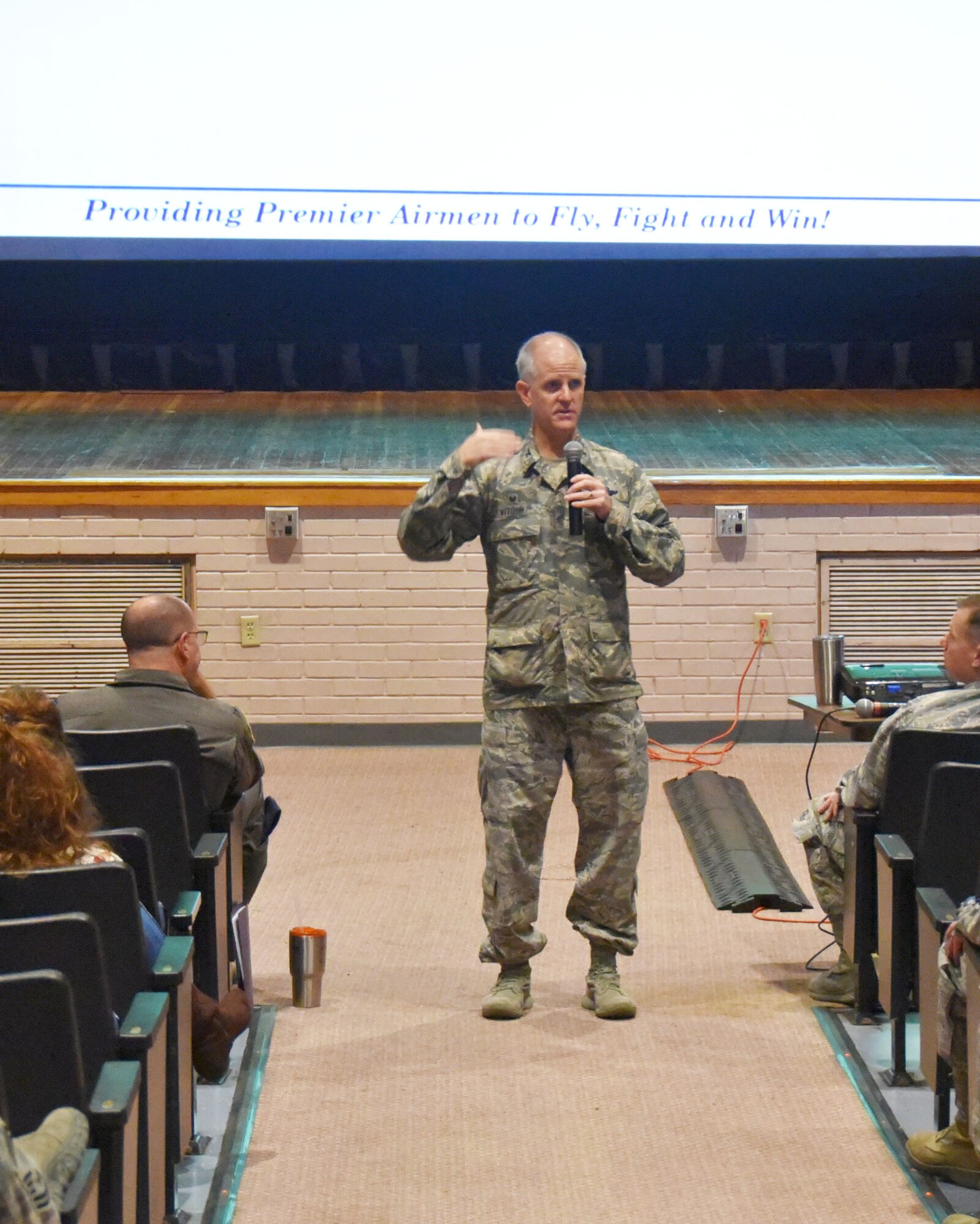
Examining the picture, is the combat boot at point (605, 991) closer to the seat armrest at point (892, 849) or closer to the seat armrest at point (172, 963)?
the seat armrest at point (892, 849)

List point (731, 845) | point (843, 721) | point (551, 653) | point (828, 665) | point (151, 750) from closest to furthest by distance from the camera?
point (151, 750), point (551, 653), point (843, 721), point (828, 665), point (731, 845)

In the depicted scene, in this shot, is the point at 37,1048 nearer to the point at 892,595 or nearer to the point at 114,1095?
the point at 114,1095

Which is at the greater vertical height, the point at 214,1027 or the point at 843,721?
the point at 843,721

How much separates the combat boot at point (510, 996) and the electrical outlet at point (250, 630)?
308 centimetres

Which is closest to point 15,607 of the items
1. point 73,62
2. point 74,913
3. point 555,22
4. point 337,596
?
point 337,596

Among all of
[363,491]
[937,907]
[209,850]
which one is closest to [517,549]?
[209,850]

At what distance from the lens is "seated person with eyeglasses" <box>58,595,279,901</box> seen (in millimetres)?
3105

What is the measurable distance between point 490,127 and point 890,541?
2.40 m

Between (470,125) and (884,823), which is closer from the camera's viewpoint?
(884,823)

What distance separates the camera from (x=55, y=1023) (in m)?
1.59

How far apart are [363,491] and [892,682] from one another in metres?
2.85

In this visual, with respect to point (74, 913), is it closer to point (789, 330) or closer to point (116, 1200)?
point (116, 1200)

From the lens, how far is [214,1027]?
8.35 ft

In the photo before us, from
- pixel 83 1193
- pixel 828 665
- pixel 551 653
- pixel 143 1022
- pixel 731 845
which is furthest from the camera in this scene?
pixel 731 845
